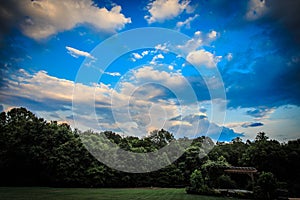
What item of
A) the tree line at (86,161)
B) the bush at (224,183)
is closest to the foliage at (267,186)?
the tree line at (86,161)

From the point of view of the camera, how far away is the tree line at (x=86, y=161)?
23312 millimetres

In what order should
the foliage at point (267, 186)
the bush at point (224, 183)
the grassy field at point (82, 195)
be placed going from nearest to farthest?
1. the foliage at point (267, 186)
2. the grassy field at point (82, 195)
3. the bush at point (224, 183)

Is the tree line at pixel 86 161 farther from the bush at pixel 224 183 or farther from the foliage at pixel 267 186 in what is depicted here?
the foliage at pixel 267 186

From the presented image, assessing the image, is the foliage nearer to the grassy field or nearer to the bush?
the grassy field

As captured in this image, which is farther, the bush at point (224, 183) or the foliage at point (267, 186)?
the bush at point (224, 183)

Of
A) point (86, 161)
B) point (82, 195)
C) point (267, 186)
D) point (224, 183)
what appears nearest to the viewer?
point (267, 186)

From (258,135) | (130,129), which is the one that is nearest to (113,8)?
(130,129)

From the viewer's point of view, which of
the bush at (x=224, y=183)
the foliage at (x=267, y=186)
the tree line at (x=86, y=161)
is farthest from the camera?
the tree line at (x=86, y=161)

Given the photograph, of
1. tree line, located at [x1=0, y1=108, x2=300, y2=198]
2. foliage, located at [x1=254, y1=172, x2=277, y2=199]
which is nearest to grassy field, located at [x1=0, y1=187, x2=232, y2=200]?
foliage, located at [x1=254, y1=172, x2=277, y2=199]

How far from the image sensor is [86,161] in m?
29.0

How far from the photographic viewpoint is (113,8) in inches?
661

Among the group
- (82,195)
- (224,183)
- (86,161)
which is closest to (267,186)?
(224,183)

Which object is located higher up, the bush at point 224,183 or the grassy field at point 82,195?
the bush at point 224,183

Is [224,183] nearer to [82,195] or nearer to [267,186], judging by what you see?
[267,186]
